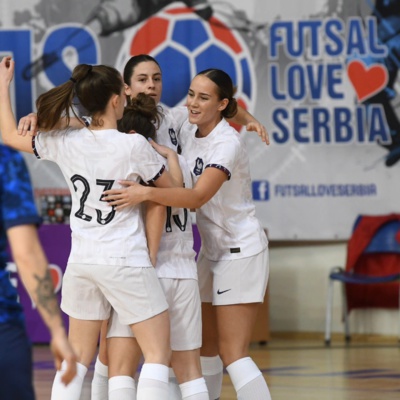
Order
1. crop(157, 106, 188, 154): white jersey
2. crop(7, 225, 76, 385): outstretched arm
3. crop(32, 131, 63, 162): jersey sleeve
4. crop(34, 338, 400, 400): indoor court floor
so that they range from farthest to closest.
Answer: crop(34, 338, 400, 400): indoor court floor < crop(157, 106, 188, 154): white jersey < crop(32, 131, 63, 162): jersey sleeve < crop(7, 225, 76, 385): outstretched arm

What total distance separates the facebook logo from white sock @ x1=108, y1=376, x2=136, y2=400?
5503 millimetres

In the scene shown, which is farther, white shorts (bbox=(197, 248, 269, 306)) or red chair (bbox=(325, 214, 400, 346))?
red chair (bbox=(325, 214, 400, 346))

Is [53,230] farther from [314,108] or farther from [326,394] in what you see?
[326,394]

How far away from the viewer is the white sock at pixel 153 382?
4371 mm

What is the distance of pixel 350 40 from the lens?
994 centimetres

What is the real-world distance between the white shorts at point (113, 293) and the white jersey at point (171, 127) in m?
0.81

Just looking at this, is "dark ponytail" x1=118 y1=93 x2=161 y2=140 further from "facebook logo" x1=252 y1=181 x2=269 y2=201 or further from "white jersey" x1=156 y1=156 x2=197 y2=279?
"facebook logo" x1=252 y1=181 x2=269 y2=201

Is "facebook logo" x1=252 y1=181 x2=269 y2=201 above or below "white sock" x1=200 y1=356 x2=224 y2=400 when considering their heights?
above

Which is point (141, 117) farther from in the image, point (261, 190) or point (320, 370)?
point (261, 190)

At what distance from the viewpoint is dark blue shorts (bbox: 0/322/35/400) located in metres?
2.94

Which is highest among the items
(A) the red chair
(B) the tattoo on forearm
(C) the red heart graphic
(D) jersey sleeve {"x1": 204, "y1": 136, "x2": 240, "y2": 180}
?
(C) the red heart graphic

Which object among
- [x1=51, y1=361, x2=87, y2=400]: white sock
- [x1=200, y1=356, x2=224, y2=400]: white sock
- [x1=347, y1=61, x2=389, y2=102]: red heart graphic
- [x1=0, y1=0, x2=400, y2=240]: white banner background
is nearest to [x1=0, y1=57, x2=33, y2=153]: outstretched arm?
[x1=51, y1=361, x2=87, y2=400]: white sock

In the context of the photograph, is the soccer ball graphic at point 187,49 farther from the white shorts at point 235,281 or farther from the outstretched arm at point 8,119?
the outstretched arm at point 8,119

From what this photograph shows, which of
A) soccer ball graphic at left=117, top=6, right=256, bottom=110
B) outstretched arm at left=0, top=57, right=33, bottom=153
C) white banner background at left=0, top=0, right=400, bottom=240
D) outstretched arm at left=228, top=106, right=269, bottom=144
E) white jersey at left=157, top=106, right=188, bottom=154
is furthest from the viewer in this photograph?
soccer ball graphic at left=117, top=6, right=256, bottom=110
